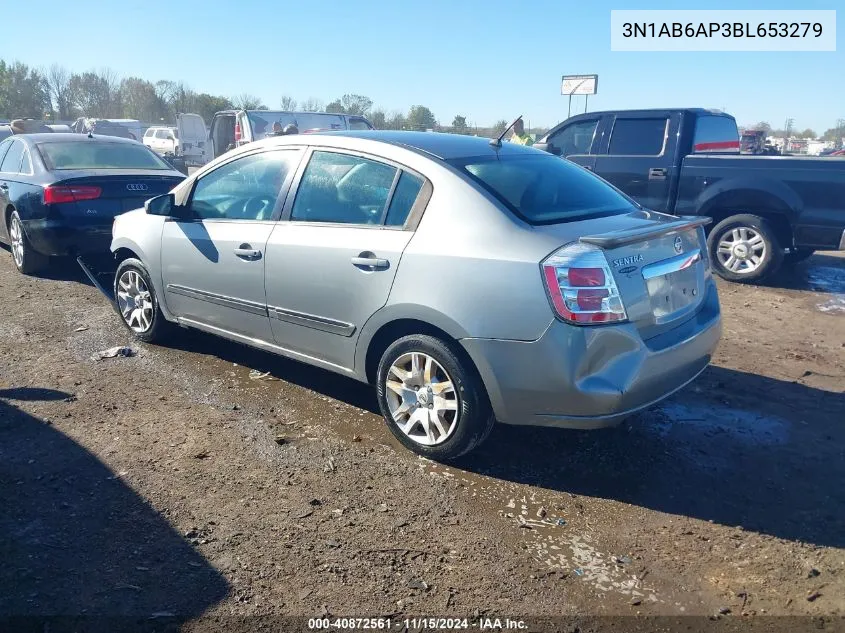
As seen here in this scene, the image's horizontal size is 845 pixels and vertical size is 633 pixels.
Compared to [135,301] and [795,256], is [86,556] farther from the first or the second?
[795,256]

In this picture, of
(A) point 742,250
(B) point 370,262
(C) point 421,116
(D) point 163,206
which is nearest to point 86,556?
(B) point 370,262

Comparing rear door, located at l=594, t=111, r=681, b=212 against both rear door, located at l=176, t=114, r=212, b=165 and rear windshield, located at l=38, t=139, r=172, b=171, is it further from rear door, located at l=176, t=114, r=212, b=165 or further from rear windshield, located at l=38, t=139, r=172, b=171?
rear door, located at l=176, t=114, r=212, b=165

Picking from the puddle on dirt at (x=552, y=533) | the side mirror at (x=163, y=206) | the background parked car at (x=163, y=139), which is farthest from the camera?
the background parked car at (x=163, y=139)

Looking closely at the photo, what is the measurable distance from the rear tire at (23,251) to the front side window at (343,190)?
15.9ft

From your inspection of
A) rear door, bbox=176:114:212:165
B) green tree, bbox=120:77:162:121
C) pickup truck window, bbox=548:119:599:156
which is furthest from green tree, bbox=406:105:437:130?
green tree, bbox=120:77:162:121

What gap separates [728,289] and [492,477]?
5566 mm

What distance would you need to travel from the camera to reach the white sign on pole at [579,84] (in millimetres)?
18188

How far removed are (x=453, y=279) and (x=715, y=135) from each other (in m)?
6.90

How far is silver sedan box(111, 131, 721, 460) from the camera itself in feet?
10.3

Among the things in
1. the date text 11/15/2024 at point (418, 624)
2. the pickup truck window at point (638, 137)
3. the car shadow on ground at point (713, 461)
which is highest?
the pickup truck window at point (638, 137)

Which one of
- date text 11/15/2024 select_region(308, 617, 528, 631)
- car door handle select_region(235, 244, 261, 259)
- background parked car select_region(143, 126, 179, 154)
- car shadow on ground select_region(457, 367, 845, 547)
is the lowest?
date text 11/15/2024 select_region(308, 617, 528, 631)

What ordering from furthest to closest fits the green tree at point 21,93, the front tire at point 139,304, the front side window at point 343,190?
the green tree at point 21,93, the front tire at point 139,304, the front side window at point 343,190

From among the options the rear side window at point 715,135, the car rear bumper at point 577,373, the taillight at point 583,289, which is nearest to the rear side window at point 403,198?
the car rear bumper at point 577,373

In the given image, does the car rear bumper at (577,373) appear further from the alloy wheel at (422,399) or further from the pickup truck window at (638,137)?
the pickup truck window at (638,137)
